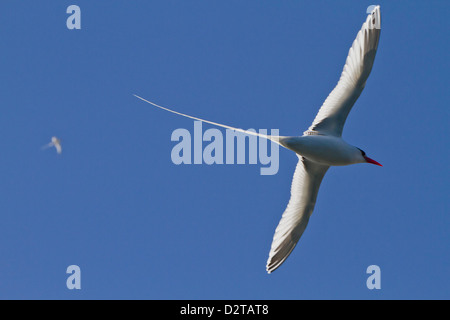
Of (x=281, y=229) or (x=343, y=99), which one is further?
(x=281, y=229)

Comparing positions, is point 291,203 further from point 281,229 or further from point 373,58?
point 373,58

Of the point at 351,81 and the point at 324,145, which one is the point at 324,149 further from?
the point at 351,81

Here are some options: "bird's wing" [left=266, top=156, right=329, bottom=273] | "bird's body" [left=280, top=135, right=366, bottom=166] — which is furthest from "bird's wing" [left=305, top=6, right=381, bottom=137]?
"bird's wing" [left=266, top=156, right=329, bottom=273]

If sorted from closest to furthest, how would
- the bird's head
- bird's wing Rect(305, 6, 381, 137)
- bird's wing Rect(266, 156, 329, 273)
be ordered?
1. bird's wing Rect(305, 6, 381, 137)
2. the bird's head
3. bird's wing Rect(266, 156, 329, 273)

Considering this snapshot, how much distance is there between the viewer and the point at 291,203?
1298 centimetres

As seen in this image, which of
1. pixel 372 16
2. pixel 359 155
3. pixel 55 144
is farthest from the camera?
pixel 55 144

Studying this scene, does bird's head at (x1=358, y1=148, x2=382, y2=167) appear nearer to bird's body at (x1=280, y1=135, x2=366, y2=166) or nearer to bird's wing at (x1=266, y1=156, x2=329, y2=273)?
bird's body at (x1=280, y1=135, x2=366, y2=166)

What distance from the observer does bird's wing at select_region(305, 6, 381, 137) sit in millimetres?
11531

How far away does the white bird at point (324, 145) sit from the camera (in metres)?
11.6

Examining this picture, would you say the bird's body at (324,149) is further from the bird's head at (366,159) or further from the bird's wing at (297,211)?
the bird's wing at (297,211)

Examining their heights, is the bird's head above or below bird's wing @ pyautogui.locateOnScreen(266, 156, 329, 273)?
above

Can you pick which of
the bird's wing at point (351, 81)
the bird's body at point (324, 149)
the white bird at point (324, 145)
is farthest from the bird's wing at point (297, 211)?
the bird's wing at point (351, 81)
